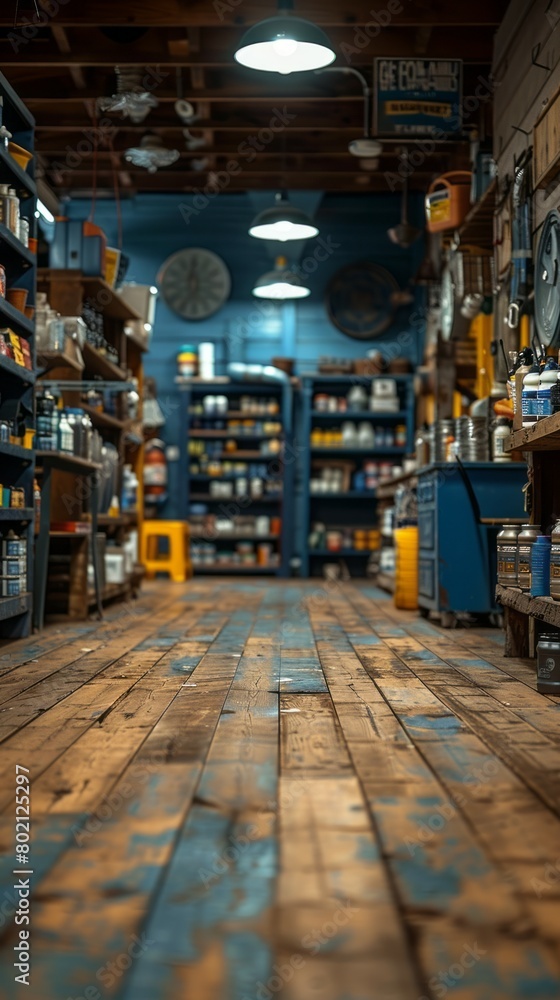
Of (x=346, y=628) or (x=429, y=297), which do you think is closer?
(x=346, y=628)

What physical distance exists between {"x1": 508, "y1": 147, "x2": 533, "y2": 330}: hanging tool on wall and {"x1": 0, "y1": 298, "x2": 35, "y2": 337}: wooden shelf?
2.51 m

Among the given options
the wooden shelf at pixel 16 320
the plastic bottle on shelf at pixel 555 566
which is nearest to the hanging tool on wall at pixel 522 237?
the plastic bottle on shelf at pixel 555 566

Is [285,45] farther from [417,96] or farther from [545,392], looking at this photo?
[545,392]

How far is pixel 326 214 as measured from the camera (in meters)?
13.6

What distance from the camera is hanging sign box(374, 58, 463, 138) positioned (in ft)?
23.6

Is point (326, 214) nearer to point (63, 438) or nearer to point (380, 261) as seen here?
point (380, 261)

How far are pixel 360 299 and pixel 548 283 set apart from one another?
8.56 metres

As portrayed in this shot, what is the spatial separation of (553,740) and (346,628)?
3415 millimetres

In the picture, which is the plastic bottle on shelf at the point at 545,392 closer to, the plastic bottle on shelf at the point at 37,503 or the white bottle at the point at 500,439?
the white bottle at the point at 500,439

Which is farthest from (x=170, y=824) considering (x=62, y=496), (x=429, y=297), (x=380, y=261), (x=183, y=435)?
(x=380, y=261)

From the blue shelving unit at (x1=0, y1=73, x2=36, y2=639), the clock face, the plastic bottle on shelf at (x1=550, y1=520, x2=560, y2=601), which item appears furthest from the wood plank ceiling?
the plastic bottle on shelf at (x1=550, y1=520, x2=560, y2=601)

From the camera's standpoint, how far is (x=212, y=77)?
8.96 metres

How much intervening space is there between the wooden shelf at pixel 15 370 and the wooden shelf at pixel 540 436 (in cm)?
238

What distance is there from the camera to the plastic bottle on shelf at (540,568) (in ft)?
13.7
